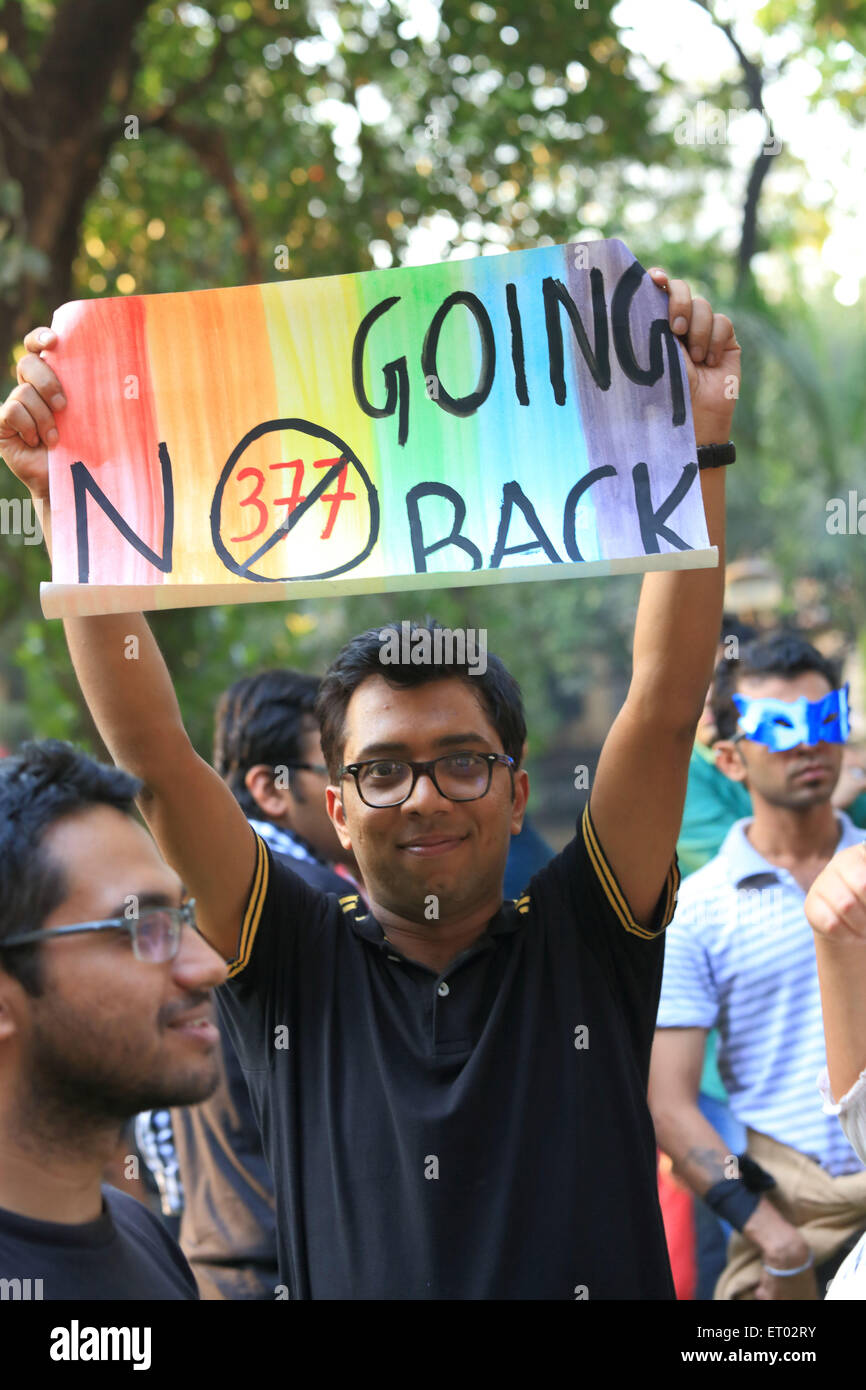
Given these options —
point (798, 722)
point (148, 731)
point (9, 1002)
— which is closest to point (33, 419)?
point (148, 731)

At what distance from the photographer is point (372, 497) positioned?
1945 mm

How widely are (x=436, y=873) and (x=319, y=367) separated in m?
0.73

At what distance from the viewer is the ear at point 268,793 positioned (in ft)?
11.1

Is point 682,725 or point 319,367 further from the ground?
point 319,367

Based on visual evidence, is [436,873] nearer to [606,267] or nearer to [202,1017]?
[202,1017]

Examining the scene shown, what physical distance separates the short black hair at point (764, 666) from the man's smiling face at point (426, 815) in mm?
1605

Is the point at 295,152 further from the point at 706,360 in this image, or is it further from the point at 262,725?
the point at 706,360

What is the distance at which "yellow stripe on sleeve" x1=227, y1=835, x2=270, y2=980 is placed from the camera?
6.48ft

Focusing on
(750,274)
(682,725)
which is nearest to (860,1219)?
(682,725)

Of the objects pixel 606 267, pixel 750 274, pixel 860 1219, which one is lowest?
pixel 860 1219

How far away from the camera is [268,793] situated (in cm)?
340

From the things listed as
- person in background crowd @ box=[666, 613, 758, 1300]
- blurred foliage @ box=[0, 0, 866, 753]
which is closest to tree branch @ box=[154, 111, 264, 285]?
blurred foliage @ box=[0, 0, 866, 753]

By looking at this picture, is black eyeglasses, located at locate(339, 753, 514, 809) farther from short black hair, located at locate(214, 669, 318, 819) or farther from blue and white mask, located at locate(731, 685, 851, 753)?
blue and white mask, located at locate(731, 685, 851, 753)

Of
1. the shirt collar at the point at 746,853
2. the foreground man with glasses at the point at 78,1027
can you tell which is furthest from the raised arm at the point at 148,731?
the shirt collar at the point at 746,853
